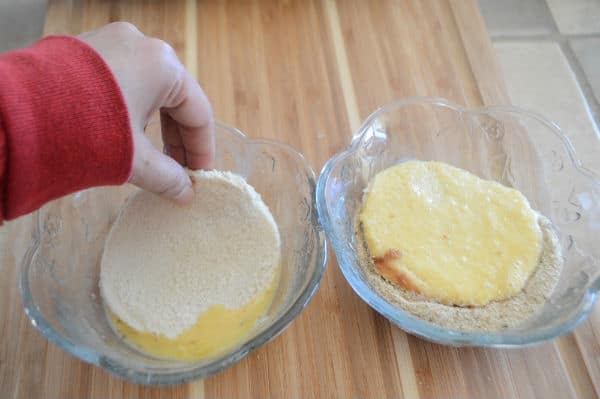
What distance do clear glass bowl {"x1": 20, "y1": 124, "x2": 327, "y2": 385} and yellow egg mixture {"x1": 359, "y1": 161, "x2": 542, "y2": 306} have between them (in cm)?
11

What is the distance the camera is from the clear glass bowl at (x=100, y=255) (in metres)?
0.61

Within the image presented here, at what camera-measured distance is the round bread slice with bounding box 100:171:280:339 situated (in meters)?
0.69

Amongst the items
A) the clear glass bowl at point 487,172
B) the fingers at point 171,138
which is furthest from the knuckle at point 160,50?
the clear glass bowl at point 487,172

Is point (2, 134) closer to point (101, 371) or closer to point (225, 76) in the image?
point (101, 371)

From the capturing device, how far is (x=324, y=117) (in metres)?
0.95

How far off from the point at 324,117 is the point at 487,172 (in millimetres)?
292

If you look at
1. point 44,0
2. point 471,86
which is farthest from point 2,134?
point 44,0

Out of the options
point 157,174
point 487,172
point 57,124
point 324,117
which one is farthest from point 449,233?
point 57,124

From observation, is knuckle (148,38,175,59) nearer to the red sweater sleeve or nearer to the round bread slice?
the red sweater sleeve

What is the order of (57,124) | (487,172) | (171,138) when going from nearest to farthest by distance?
(57,124)
(171,138)
(487,172)

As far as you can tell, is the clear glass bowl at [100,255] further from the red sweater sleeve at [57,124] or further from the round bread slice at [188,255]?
the red sweater sleeve at [57,124]

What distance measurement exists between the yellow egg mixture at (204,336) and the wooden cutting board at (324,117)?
52mm

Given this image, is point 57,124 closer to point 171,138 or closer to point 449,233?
point 171,138

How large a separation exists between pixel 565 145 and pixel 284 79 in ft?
1.62
